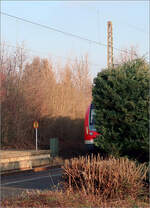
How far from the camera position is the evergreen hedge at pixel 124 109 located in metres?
7.75

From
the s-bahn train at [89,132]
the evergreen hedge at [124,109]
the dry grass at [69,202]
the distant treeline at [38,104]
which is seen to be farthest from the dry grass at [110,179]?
the distant treeline at [38,104]

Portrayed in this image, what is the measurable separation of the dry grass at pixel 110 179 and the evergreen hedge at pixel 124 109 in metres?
0.42

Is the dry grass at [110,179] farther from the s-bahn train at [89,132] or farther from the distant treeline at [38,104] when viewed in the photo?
the distant treeline at [38,104]

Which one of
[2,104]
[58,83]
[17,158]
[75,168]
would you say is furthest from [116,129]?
[58,83]

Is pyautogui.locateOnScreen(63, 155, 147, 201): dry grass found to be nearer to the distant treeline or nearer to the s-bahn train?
the s-bahn train

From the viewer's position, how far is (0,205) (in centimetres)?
727

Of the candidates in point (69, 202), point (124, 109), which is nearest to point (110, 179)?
point (69, 202)

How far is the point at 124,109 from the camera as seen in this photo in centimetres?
779

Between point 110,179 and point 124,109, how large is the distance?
142cm

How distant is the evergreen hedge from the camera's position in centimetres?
775

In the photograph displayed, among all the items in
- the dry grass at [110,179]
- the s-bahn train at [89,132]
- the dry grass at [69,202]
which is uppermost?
the s-bahn train at [89,132]

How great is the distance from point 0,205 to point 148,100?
347 centimetres

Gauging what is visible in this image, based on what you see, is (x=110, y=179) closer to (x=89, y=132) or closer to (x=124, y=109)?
(x=124, y=109)

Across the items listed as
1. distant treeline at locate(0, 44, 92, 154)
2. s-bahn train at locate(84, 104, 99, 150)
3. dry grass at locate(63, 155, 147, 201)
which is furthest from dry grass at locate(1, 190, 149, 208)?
distant treeline at locate(0, 44, 92, 154)
